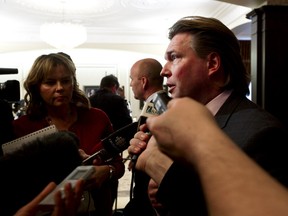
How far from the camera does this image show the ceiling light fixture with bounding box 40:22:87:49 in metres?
5.22

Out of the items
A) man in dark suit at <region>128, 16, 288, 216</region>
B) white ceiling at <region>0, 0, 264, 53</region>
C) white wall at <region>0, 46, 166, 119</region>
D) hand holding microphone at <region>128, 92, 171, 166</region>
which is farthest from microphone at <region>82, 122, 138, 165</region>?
white wall at <region>0, 46, 166, 119</region>

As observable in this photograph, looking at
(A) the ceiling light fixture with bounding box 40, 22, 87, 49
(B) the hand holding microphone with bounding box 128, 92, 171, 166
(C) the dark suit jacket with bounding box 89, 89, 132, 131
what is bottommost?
(C) the dark suit jacket with bounding box 89, 89, 132, 131

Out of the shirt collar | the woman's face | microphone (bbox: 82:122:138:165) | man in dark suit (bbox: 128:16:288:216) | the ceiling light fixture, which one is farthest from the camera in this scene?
the ceiling light fixture

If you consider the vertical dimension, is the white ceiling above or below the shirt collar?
above

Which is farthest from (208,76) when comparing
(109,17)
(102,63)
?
(102,63)

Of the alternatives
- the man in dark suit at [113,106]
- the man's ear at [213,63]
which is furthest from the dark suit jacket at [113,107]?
the man's ear at [213,63]

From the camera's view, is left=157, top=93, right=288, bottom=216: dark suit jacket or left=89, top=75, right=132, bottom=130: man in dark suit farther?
left=89, top=75, right=132, bottom=130: man in dark suit

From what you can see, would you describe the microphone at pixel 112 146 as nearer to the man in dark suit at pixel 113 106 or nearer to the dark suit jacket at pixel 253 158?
the dark suit jacket at pixel 253 158

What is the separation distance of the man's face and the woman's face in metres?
0.66

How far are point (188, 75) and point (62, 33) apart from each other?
4.58 m

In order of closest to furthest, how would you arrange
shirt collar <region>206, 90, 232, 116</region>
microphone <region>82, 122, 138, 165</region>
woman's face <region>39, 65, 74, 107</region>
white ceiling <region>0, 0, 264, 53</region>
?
1. shirt collar <region>206, 90, 232, 116</region>
2. microphone <region>82, 122, 138, 165</region>
3. woman's face <region>39, 65, 74, 107</region>
4. white ceiling <region>0, 0, 264, 53</region>

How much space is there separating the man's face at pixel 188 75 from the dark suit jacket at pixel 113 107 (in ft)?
7.99

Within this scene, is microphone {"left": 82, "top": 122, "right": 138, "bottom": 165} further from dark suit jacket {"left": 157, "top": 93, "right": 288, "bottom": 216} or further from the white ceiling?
the white ceiling

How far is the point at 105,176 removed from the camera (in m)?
1.33
